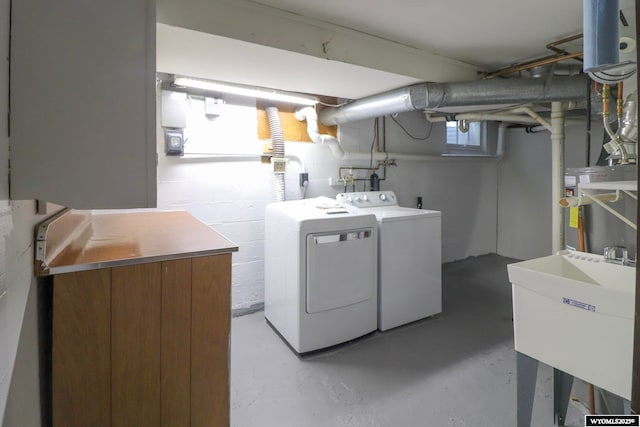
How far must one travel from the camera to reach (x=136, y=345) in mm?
1174

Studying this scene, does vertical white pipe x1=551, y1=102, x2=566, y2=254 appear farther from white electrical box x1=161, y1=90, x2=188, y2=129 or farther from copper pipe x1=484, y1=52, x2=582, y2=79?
white electrical box x1=161, y1=90, x2=188, y2=129

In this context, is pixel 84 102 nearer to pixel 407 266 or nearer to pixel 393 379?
pixel 393 379

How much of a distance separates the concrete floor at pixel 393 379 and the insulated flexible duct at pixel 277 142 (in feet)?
3.85

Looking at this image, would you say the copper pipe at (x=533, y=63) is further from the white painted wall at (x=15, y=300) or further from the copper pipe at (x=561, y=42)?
the white painted wall at (x=15, y=300)

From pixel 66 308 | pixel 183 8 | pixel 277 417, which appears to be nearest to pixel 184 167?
pixel 183 8

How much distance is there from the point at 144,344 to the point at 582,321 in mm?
1601

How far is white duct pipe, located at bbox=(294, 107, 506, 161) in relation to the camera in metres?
3.08

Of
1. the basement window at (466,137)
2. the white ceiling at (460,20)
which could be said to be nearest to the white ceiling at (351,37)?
the white ceiling at (460,20)

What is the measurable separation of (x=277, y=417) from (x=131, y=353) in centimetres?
90

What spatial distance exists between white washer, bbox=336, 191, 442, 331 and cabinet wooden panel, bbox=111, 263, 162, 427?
1.73 m

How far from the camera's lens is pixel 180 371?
126 centimetres

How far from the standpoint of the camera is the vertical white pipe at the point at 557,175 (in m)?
2.61

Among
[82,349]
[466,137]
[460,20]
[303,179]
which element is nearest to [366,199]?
[303,179]

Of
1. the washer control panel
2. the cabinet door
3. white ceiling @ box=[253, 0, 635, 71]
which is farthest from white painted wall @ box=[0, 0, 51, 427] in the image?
the washer control panel
